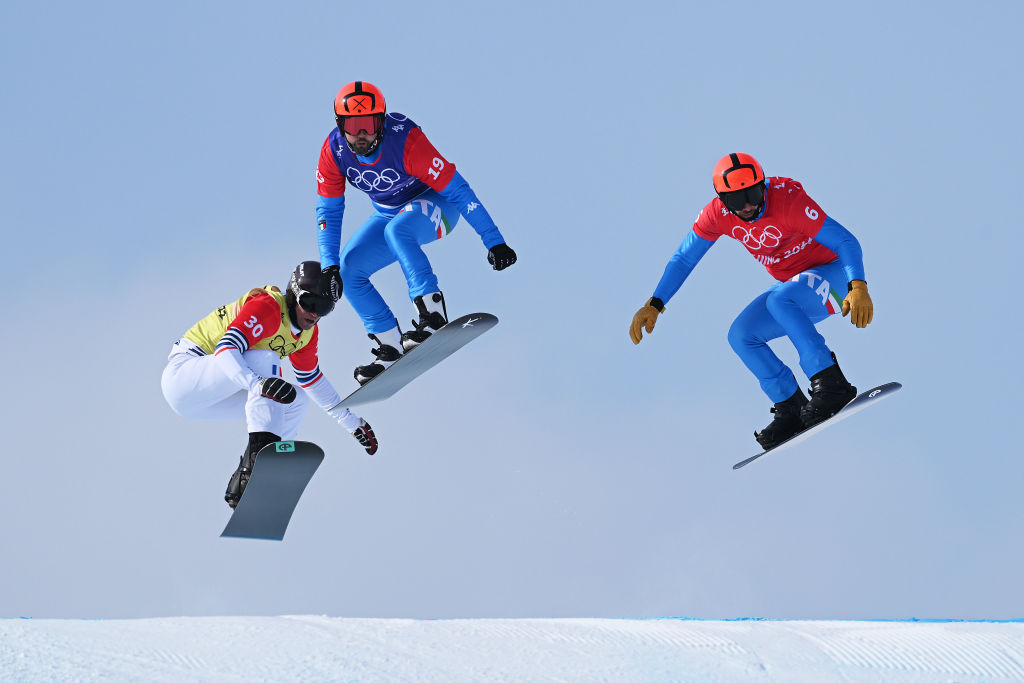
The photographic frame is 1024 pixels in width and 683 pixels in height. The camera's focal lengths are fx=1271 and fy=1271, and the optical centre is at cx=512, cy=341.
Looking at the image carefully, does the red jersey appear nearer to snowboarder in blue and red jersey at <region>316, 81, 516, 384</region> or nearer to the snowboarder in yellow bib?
snowboarder in blue and red jersey at <region>316, 81, 516, 384</region>

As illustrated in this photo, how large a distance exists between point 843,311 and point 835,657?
273 cm

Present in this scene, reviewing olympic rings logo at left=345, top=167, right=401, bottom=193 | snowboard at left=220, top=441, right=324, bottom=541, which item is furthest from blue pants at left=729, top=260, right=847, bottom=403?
snowboard at left=220, top=441, right=324, bottom=541

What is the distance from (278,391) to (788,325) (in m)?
4.22

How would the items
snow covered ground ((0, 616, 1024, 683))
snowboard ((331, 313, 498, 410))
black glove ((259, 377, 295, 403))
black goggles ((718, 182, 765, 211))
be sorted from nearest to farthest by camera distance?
snow covered ground ((0, 616, 1024, 683)) → black glove ((259, 377, 295, 403)) → snowboard ((331, 313, 498, 410)) → black goggles ((718, 182, 765, 211))

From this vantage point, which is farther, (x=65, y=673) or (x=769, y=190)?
(x=769, y=190)

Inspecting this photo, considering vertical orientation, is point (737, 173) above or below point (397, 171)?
below

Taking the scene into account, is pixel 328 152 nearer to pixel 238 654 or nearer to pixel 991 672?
pixel 238 654

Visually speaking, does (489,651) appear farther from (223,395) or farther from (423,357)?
(223,395)

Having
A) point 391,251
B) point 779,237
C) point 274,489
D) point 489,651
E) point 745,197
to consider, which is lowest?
point 489,651

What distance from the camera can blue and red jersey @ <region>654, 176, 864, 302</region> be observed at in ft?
34.7

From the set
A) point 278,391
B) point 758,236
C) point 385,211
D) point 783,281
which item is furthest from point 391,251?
point 783,281

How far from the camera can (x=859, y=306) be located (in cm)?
1022

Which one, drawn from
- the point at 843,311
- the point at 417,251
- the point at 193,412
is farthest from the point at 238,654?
the point at 843,311

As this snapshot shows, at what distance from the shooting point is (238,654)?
9039 millimetres
